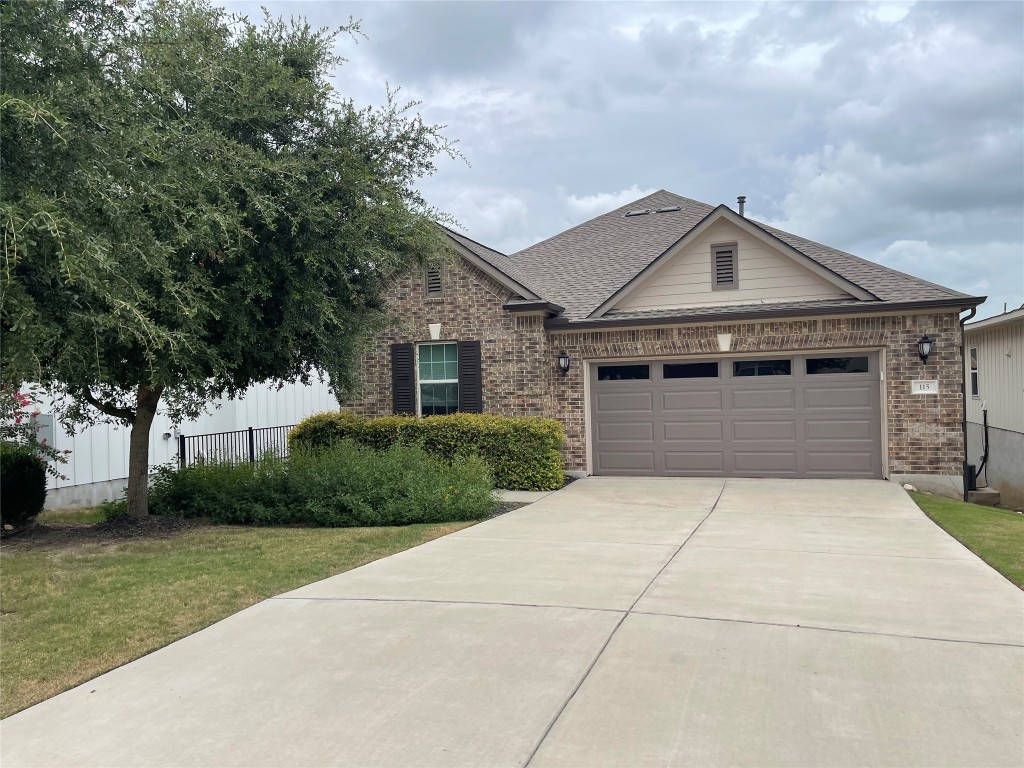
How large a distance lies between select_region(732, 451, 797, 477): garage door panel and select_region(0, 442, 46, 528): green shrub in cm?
A: 1106

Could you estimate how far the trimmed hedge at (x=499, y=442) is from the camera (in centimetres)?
1359

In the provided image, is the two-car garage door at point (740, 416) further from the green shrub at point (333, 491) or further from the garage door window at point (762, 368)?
the green shrub at point (333, 491)

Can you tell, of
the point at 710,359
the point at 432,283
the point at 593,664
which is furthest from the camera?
the point at 432,283

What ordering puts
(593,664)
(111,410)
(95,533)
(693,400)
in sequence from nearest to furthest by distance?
→ (593,664) → (95,533) → (111,410) → (693,400)

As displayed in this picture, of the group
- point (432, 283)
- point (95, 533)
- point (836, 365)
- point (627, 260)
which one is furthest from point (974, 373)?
point (95, 533)

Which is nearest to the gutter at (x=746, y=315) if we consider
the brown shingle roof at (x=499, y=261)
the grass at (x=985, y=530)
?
the brown shingle roof at (x=499, y=261)

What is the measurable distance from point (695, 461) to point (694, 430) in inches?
22.8

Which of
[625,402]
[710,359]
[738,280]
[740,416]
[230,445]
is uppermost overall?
[738,280]

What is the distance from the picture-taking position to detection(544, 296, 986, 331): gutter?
12.8 metres

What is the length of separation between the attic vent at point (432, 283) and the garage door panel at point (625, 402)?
148 inches

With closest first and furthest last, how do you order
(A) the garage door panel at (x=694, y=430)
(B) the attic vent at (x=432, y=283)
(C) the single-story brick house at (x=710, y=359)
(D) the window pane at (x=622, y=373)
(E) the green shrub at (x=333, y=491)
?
1. (E) the green shrub at (x=333, y=491)
2. (C) the single-story brick house at (x=710, y=359)
3. (A) the garage door panel at (x=694, y=430)
4. (D) the window pane at (x=622, y=373)
5. (B) the attic vent at (x=432, y=283)

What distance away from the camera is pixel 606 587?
21.6 ft

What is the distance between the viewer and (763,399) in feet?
46.1

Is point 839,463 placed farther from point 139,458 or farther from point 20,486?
point 20,486
